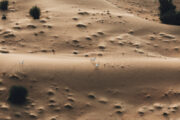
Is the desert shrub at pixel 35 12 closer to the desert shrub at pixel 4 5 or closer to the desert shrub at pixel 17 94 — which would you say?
the desert shrub at pixel 4 5

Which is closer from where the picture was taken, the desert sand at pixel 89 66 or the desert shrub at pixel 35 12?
the desert sand at pixel 89 66

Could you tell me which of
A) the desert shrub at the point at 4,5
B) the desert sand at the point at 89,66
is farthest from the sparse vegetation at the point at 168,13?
the desert shrub at the point at 4,5

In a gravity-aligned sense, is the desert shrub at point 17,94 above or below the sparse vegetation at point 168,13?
below

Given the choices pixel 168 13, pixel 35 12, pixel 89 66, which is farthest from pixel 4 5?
pixel 168 13

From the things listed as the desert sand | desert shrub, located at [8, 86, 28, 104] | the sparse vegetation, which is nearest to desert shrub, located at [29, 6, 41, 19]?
the desert sand

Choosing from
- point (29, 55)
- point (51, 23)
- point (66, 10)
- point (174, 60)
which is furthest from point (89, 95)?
point (66, 10)

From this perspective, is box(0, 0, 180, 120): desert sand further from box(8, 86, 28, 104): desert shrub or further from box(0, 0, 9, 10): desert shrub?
box(0, 0, 9, 10): desert shrub

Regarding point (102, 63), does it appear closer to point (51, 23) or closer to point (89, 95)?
point (89, 95)
